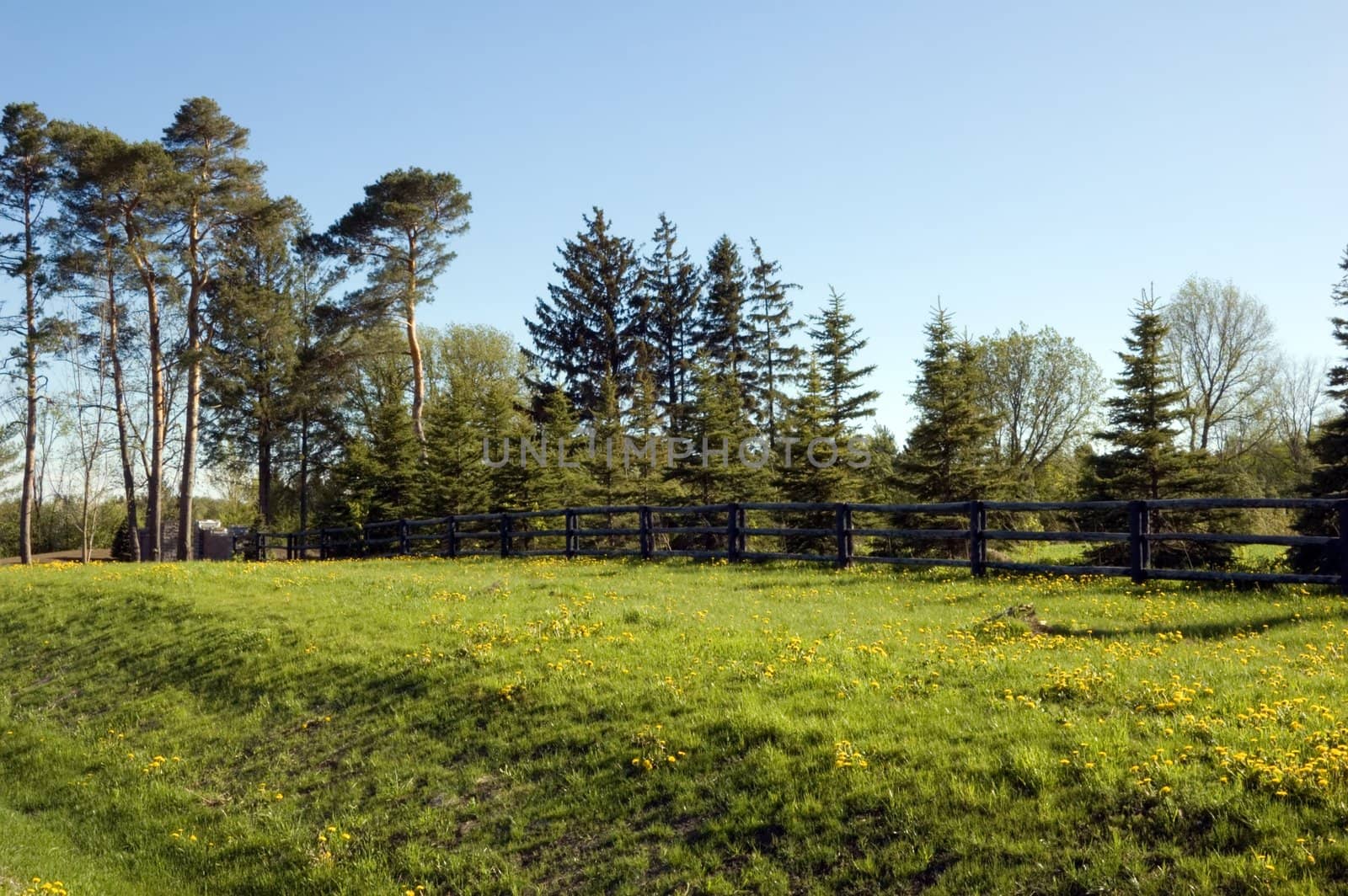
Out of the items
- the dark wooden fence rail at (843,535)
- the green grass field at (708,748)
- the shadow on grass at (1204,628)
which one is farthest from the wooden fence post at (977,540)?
the shadow on grass at (1204,628)

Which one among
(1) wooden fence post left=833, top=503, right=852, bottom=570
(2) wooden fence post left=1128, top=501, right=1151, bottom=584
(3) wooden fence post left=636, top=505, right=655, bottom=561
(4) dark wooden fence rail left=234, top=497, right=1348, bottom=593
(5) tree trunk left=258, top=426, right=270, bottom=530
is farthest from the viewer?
(5) tree trunk left=258, top=426, right=270, bottom=530

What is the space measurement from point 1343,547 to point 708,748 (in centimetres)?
874

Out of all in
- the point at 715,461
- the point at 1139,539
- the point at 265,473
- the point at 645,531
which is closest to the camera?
the point at 1139,539

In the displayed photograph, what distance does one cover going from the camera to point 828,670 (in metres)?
7.94

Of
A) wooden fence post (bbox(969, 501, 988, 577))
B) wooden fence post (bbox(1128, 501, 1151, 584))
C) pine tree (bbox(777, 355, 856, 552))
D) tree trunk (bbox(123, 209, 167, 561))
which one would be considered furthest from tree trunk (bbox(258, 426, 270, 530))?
wooden fence post (bbox(1128, 501, 1151, 584))

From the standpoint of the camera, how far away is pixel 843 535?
1603 cm

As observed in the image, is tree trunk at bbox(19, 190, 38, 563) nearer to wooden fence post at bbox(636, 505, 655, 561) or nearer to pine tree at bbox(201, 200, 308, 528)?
pine tree at bbox(201, 200, 308, 528)

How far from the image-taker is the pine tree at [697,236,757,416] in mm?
45500

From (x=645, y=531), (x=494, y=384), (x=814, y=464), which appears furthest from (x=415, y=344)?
(x=645, y=531)

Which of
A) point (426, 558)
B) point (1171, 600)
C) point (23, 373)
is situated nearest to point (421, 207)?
point (23, 373)

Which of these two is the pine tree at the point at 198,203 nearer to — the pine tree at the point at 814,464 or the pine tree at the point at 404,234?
the pine tree at the point at 404,234

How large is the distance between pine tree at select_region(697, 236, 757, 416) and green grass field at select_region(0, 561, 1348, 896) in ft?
107

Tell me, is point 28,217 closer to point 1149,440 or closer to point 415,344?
point 415,344

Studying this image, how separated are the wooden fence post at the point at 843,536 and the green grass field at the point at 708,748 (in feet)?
9.65
